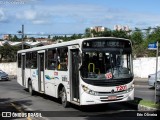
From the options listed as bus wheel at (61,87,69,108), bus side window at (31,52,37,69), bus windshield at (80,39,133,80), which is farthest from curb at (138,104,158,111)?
bus side window at (31,52,37,69)

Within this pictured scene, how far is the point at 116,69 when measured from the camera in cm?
1386

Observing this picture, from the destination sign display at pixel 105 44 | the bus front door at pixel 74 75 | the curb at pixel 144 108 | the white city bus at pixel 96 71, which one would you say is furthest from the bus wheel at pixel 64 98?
the curb at pixel 144 108

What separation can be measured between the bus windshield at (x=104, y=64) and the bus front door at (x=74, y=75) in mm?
599

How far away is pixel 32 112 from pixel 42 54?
5.59 metres

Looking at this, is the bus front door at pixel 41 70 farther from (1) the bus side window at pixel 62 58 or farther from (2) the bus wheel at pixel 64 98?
(2) the bus wheel at pixel 64 98

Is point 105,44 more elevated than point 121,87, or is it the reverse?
point 105,44

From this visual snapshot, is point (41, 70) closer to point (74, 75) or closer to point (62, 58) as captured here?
point (62, 58)

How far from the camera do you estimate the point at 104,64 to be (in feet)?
45.3

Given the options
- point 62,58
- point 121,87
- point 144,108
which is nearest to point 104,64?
point 121,87

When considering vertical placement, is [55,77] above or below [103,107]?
above

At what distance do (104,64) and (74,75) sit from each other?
1.39 m

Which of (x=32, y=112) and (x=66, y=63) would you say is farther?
(x=66, y=63)

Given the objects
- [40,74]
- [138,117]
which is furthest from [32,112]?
[40,74]

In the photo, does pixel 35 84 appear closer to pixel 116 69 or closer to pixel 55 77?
pixel 55 77
